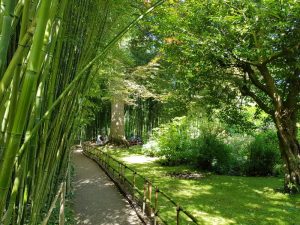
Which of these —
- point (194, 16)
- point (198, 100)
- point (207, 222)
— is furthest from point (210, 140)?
point (207, 222)

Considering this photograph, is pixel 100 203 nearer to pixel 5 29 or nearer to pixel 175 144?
pixel 5 29

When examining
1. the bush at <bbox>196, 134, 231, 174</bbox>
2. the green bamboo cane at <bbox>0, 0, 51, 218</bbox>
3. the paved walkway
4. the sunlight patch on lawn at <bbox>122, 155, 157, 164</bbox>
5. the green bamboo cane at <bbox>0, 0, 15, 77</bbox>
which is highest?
the green bamboo cane at <bbox>0, 0, 15, 77</bbox>

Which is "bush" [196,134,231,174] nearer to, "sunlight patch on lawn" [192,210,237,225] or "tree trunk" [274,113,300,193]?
"tree trunk" [274,113,300,193]

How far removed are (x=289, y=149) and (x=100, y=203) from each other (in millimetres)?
4416

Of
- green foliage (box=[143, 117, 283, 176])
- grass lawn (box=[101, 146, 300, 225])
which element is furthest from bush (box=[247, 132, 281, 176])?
grass lawn (box=[101, 146, 300, 225])

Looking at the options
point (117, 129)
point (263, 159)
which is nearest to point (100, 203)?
point (263, 159)

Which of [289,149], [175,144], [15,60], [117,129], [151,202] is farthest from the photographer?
[117,129]

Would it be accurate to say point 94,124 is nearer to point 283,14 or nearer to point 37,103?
point 283,14

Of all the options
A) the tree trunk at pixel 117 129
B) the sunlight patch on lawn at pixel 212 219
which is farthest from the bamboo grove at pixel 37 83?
the tree trunk at pixel 117 129

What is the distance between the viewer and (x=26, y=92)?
2.73ft

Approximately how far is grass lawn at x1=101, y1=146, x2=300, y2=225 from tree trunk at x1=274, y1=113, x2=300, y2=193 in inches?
14.9

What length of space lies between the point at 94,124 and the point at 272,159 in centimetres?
1721

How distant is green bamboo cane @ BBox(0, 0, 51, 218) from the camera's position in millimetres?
812

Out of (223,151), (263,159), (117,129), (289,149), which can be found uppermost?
(117,129)
